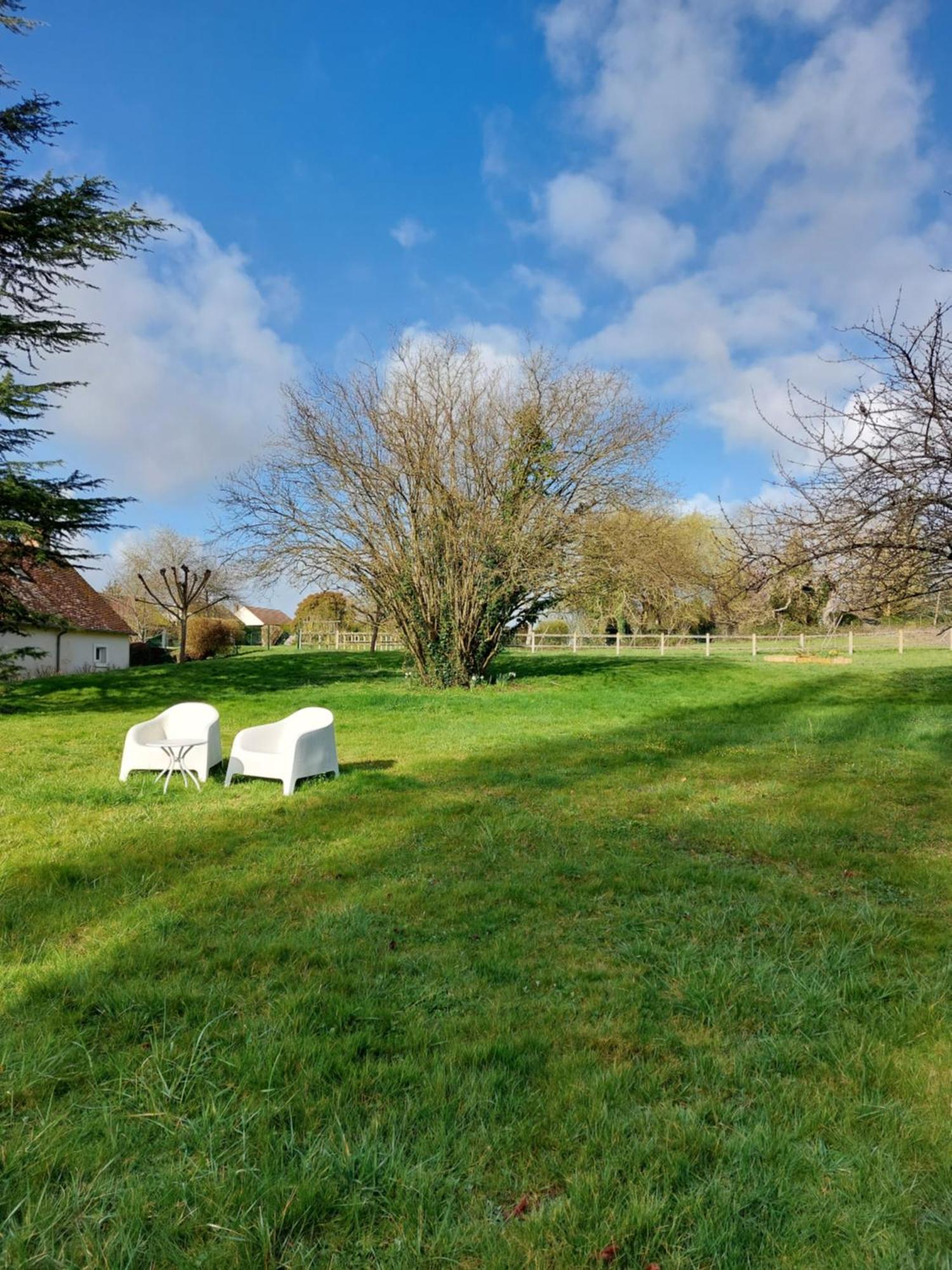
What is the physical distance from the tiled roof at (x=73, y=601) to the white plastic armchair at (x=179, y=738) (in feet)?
56.4

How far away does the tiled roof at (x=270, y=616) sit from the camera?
8281 cm

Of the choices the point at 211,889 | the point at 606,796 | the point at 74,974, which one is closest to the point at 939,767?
the point at 606,796

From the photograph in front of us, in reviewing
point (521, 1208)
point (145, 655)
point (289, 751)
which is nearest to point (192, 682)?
point (289, 751)

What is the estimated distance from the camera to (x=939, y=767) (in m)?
8.11

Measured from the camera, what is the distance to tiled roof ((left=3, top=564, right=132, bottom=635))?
23.4 m

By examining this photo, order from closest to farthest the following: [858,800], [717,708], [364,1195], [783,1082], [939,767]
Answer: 1. [364,1195]
2. [783,1082]
3. [858,800]
4. [939,767]
5. [717,708]

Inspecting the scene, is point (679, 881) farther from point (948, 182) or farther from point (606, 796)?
point (948, 182)

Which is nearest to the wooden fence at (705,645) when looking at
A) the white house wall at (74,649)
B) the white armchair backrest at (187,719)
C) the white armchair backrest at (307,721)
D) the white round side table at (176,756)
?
the white house wall at (74,649)

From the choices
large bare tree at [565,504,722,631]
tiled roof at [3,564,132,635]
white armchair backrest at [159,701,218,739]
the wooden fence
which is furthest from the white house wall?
large bare tree at [565,504,722,631]

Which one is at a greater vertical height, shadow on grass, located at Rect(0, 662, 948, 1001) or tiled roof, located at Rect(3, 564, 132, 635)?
tiled roof, located at Rect(3, 564, 132, 635)

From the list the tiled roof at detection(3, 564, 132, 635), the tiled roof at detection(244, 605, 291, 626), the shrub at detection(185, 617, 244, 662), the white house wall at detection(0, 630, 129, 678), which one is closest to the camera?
the white house wall at detection(0, 630, 129, 678)

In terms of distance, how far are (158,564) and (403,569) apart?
35.0 meters

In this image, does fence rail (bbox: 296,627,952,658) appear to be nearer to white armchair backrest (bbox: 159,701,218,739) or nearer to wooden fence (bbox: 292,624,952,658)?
wooden fence (bbox: 292,624,952,658)

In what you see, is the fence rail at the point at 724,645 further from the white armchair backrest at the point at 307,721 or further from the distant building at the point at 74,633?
the white armchair backrest at the point at 307,721
